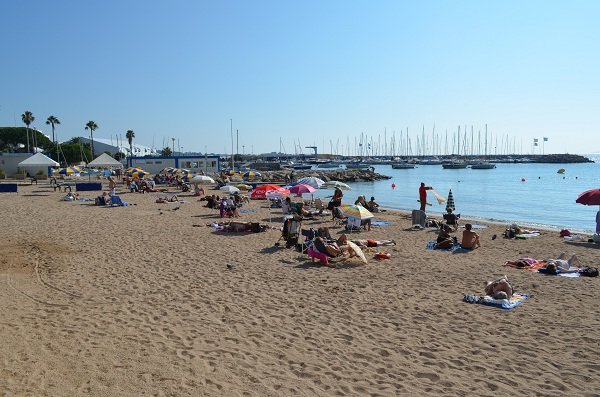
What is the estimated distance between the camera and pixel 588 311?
24.8 ft

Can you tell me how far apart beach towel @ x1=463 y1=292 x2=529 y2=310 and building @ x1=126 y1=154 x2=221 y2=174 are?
170 ft

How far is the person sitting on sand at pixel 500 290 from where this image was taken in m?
7.99

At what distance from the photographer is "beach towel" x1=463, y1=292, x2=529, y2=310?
25.5ft

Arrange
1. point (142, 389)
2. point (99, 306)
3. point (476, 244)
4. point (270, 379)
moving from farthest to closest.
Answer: point (476, 244)
point (99, 306)
point (270, 379)
point (142, 389)

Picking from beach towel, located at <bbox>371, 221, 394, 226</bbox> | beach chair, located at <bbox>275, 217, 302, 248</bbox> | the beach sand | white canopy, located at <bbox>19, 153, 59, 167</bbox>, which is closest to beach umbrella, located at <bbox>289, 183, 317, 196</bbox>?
beach towel, located at <bbox>371, 221, 394, 226</bbox>

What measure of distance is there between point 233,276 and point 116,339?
373 cm

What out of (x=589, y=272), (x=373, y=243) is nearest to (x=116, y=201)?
(x=373, y=243)

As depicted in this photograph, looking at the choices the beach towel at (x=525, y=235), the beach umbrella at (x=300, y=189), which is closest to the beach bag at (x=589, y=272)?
the beach towel at (x=525, y=235)

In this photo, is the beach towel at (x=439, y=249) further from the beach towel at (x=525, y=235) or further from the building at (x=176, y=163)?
the building at (x=176, y=163)

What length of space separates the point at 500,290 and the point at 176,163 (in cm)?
5388

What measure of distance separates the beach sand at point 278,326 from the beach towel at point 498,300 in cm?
22

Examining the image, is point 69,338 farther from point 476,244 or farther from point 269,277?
point 476,244

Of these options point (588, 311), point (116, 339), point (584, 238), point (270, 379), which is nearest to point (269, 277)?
point (116, 339)

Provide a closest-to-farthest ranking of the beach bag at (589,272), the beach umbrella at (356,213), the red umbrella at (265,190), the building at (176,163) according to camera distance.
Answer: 1. the beach bag at (589,272)
2. the beach umbrella at (356,213)
3. the red umbrella at (265,190)
4. the building at (176,163)
